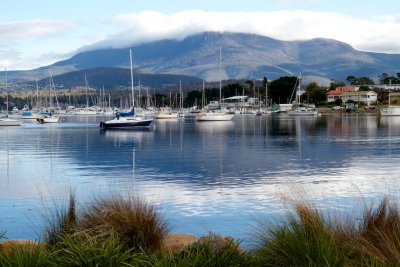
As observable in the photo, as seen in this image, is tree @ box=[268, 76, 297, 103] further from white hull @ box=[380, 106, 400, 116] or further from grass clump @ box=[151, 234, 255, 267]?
grass clump @ box=[151, 234, 255, 267]

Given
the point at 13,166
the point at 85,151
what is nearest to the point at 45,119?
the point at 85,151

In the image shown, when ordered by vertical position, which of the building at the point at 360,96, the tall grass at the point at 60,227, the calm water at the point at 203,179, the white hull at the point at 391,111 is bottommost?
the white hull at the point at 391,111

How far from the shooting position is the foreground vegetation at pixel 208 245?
6809 mm

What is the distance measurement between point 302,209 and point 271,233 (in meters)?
0.51

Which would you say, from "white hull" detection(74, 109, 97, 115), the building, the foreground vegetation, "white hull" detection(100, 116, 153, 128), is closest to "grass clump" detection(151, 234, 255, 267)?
the foreground vegetation

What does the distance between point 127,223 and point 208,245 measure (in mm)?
1754

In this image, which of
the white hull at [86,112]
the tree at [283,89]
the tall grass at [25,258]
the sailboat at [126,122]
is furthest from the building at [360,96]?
the tall grass at [25,258]

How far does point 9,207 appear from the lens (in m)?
15.2

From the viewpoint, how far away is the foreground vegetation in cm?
681

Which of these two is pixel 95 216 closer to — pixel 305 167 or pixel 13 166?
pixel 305 167

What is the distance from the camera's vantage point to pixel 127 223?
8.66 m

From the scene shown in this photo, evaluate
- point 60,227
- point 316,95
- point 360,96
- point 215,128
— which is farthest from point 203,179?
point 316,95

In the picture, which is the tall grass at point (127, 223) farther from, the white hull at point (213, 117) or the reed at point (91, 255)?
the white hull at point (213, 117)

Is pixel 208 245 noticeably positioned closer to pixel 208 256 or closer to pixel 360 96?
pixel 208 256
